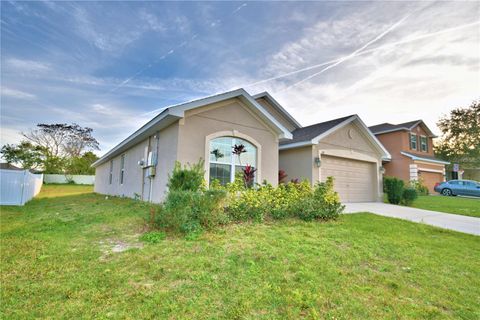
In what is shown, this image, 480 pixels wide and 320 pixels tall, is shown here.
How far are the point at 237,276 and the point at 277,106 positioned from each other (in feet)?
41.2

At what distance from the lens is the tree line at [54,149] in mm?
35219

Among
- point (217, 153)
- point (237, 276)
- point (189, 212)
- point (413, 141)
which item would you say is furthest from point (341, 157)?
point (413, 141)

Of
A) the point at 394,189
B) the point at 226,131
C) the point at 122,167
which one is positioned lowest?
the point at 394,189

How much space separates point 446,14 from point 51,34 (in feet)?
44.6

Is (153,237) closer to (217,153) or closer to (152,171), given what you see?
(217,153)

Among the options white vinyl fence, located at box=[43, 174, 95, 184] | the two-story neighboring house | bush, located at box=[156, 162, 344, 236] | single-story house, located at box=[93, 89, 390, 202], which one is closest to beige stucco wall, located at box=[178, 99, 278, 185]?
single-story house, located at box=[93, 89, 390, 202]

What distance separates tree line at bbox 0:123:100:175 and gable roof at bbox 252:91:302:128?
1318 inches

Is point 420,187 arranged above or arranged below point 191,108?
below

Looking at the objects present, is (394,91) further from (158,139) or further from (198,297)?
(198,297)

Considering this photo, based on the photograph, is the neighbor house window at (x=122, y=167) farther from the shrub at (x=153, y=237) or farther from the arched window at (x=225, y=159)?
the shrub at (x=153, y=237)

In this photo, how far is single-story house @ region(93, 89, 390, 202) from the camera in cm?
826

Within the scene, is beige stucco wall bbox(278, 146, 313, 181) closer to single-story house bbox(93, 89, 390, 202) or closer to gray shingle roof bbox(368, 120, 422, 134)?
single-story house bbox(93, 89, 390, 202)

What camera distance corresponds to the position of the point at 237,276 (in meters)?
3.08

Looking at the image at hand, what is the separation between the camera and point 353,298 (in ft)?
8.66
